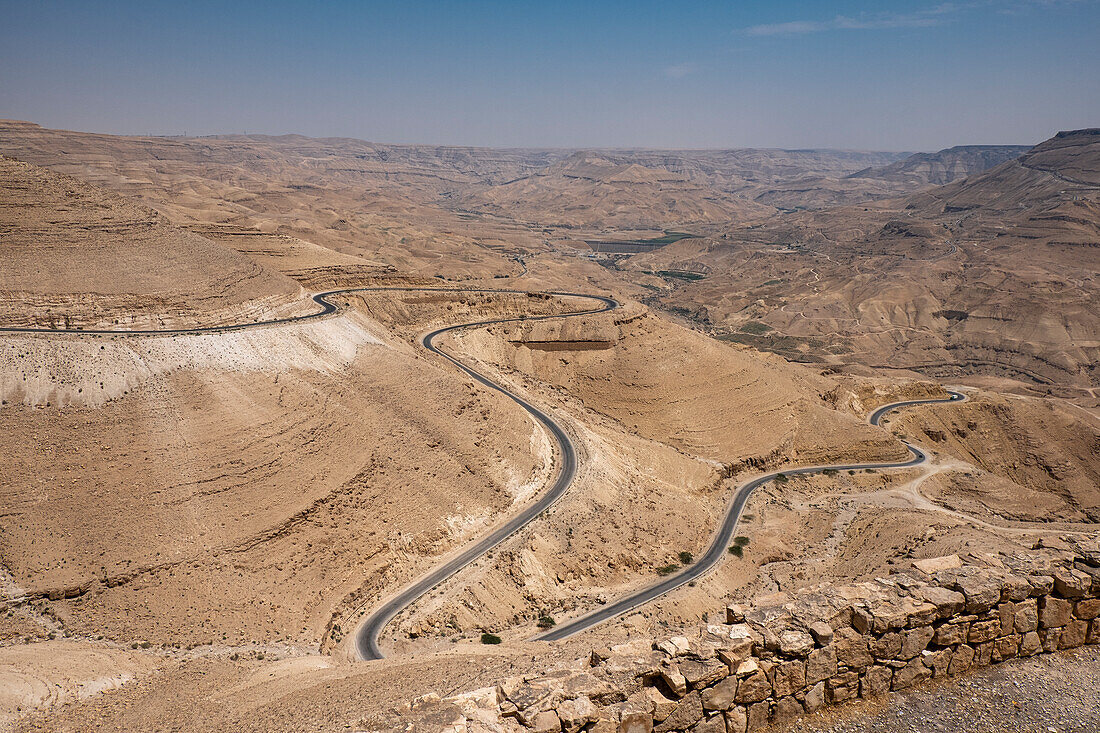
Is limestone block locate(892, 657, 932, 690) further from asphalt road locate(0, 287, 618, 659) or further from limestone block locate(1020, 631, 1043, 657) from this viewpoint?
asphalt road locate(0, 287, 618, 659)

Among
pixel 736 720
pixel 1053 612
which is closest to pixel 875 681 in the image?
pixel 736 720

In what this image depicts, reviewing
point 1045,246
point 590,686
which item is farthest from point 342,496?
point 1045,246

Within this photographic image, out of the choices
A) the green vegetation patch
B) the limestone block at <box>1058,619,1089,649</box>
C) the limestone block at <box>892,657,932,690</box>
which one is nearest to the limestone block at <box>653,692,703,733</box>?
the limestone block at <box>892,657,932,690</box>

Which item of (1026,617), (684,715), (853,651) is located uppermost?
(1026,617)

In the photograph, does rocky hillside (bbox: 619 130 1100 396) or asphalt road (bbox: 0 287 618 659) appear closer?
asphalt road (bbox: 0 287 618 659)

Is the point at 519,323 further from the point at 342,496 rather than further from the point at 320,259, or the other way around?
the point at 342,496

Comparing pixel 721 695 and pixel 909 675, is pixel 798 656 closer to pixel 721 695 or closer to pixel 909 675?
pixel 721 695
